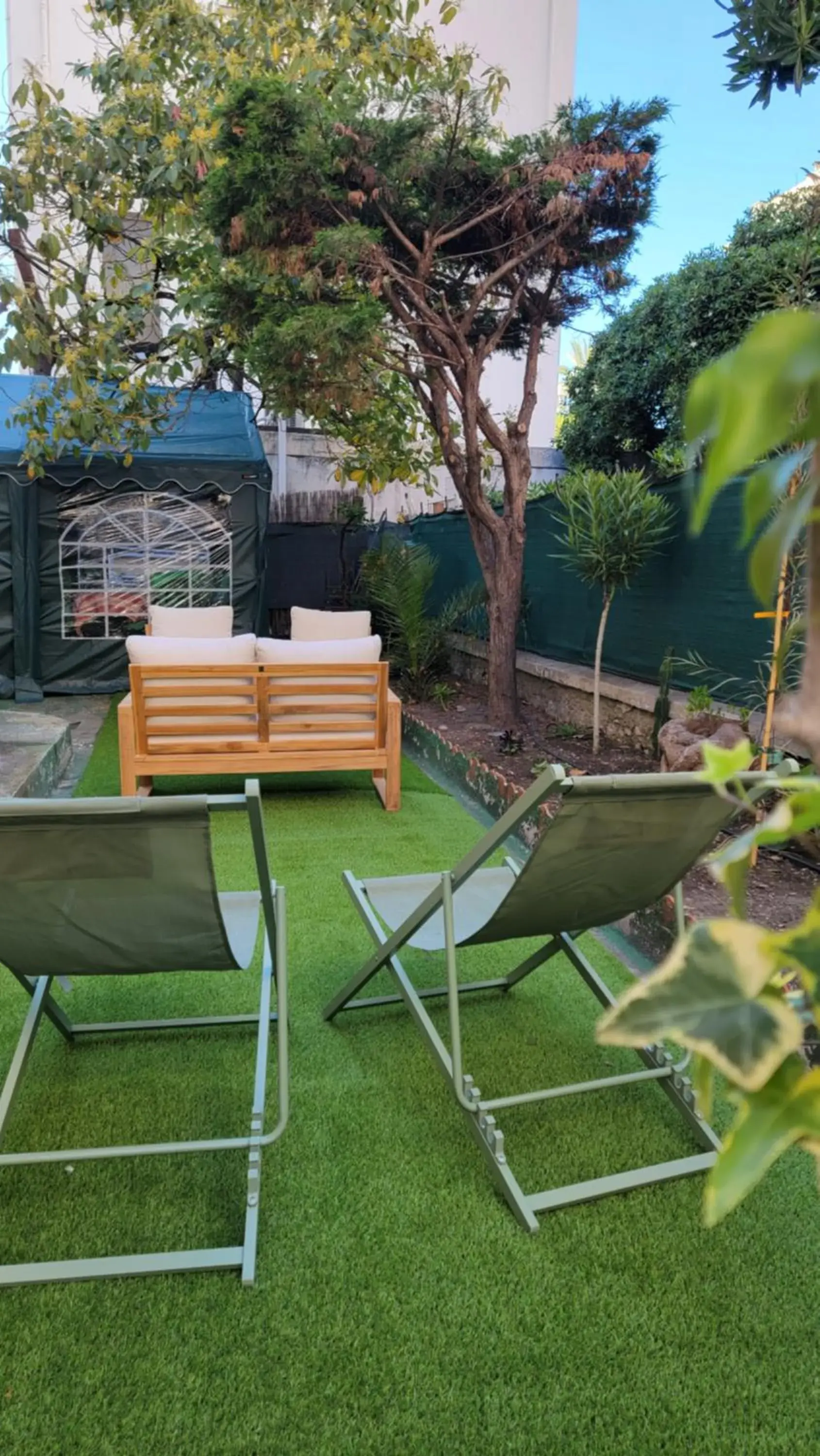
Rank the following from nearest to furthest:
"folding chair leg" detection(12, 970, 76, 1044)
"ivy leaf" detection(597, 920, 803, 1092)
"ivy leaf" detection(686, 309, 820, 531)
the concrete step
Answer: "ivy leaf" detection(686, 309, 820, 531)
"ivy leaf" detection(597, 920, 803, 1092)
"folding chair leg" detection(12, 970, 76, 1044)
the concrete step

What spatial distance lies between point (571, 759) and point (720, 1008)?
4.97 meters

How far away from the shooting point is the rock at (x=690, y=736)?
4.08 meters

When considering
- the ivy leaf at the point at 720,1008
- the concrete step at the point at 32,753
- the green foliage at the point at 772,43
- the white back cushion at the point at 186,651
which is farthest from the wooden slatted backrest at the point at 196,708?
the ivy leaf at the point at 720,1008

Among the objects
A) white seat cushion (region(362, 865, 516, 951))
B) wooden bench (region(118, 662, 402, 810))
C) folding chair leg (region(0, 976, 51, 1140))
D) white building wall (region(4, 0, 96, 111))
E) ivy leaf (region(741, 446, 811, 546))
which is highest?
white building wall (region(4, 0, 96, 111))

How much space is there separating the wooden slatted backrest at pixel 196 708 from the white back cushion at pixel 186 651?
12cm

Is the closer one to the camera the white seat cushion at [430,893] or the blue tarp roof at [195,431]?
the white seat cushion at [430,893]

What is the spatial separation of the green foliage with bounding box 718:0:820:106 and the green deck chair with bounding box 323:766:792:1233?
416 centimetres

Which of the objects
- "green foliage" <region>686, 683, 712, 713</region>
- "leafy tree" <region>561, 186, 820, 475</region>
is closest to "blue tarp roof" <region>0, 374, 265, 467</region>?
"leafy tree" <region>561, 186, 820, 475</region>

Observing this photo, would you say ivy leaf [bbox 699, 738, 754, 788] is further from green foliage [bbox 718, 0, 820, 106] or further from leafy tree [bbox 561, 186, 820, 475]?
leafy tree [bbox 561, 186, 820, 475]

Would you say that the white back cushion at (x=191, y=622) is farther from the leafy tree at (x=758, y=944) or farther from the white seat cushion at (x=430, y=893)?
the leafy tree at (x=758, y=944)

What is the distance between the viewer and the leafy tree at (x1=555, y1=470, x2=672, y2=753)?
4902 mm

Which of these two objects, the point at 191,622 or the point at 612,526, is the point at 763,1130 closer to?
the point at 612,526

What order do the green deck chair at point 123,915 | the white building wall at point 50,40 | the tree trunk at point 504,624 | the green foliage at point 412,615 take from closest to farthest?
the green deck chair at point 123,915, the tree trunk at point 504,624, the green foliage at point 412,615, the white building wall at point 50,40

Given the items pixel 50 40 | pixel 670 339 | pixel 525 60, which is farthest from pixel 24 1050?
pixel 525 60
